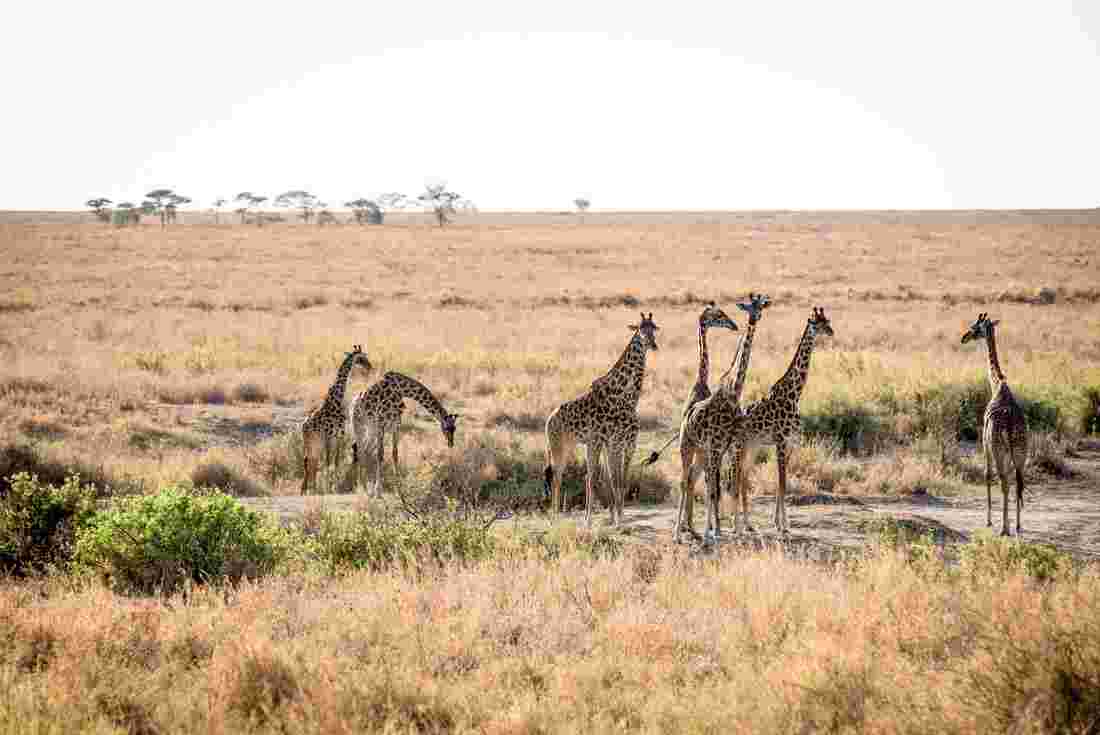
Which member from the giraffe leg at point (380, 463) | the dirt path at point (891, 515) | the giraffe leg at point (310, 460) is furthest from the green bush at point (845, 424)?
the giraffe leg at point (310, 460)

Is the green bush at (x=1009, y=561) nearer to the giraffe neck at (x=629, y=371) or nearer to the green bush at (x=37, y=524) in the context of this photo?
the giraffe neck at (x=629, y=371)

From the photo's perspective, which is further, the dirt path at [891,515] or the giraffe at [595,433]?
the giraffe at [595,433]

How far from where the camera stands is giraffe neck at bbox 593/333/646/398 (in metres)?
12.0

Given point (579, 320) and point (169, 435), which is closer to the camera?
point (169, 435)

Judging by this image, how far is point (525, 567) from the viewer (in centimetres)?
863

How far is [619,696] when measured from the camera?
6.18 meters

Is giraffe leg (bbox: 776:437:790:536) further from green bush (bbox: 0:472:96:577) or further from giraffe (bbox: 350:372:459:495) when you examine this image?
green bush (bbox: 0:472:96:577)

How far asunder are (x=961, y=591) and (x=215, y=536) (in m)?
6.32

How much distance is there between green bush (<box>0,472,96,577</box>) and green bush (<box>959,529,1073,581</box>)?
816 centimetres

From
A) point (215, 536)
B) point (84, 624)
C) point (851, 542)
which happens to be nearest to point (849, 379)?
point (851, 542)

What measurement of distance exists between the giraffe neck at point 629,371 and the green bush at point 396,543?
2.91 meters

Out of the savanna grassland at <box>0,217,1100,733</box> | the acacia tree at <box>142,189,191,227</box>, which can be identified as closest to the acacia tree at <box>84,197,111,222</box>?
the acacia tree at <box>142,189,191,227</box>

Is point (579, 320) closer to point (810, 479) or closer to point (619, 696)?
point (810, 479)

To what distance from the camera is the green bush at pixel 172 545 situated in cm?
901
